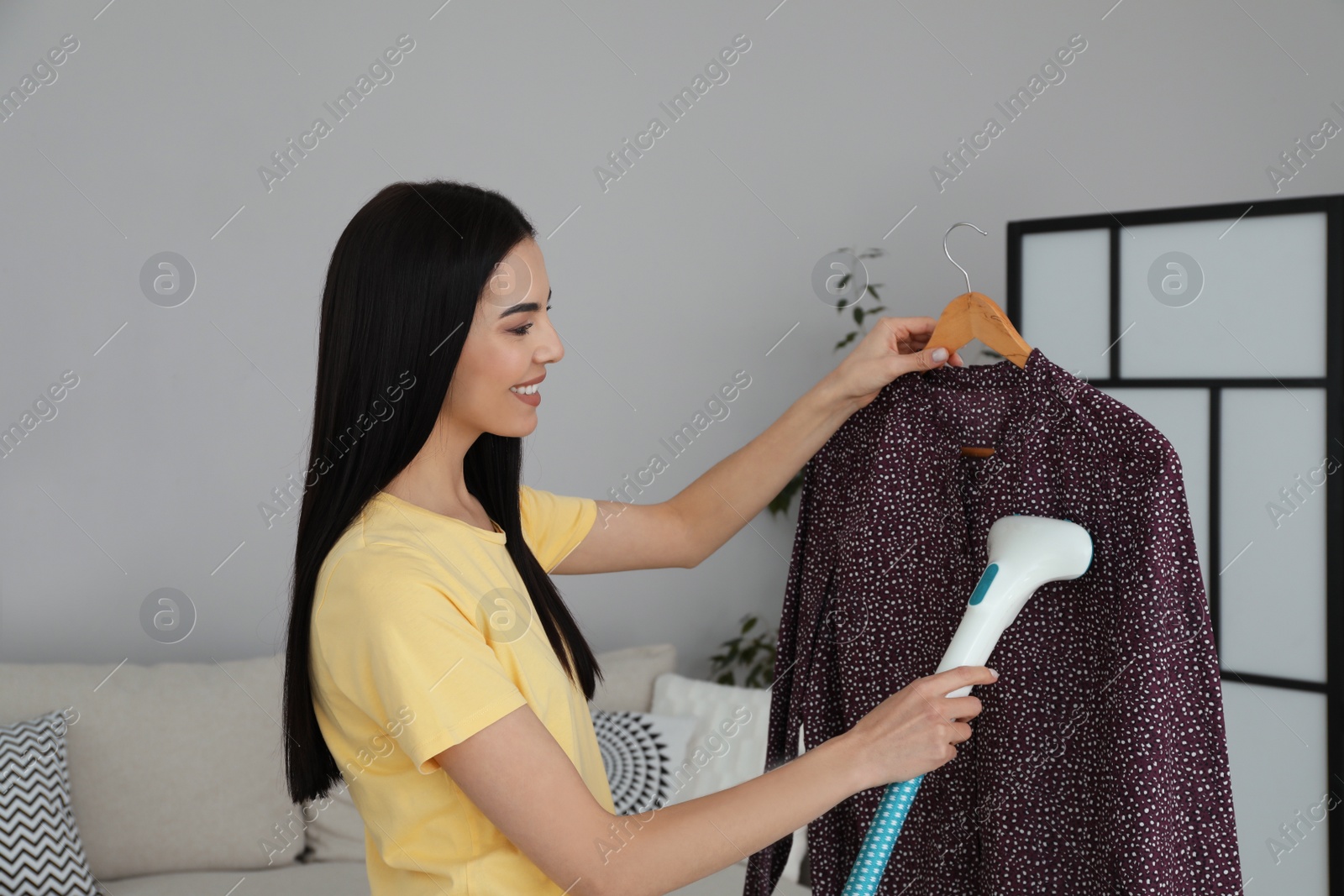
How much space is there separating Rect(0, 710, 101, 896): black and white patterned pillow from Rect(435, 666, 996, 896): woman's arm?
145cm

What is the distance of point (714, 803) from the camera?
2.91 ft

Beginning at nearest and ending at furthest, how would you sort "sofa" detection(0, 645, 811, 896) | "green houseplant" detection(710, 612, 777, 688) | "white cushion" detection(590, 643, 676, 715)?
"sofa" detection(0, 645, 811, 896), "white cushion" detection(590, 643, 676, 715), "green houseplant" detection(710, 612, 777, 688)

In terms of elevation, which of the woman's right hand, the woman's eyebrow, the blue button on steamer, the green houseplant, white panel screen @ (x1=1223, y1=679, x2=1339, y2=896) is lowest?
the woman's right hand

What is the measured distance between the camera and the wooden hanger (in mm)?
1056

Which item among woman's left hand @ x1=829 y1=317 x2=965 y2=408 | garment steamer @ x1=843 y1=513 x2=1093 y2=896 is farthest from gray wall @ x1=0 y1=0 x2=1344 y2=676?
garment steamer @ x1=843 y1=513 x2=1093 y2=896

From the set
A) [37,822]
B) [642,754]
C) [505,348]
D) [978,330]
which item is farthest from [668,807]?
[37,822]

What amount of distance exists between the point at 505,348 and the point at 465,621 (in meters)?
0.30

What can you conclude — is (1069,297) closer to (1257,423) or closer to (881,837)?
(1257,423)

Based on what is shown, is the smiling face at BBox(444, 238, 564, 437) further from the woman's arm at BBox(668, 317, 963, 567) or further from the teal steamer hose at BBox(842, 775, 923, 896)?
the teal steamer hose at BBox(842, 775, 923, 896)

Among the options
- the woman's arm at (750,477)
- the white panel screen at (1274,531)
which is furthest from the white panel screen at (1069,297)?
the woman's arm at (750,477)

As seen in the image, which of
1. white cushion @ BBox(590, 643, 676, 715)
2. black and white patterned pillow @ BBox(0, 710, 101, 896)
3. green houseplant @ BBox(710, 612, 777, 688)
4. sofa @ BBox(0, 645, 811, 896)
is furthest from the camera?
green houseplant @ BBox(710, 612, 777, 688)

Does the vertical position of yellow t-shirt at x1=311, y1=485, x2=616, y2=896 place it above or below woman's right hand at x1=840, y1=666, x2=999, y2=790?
below

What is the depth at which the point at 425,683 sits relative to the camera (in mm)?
862

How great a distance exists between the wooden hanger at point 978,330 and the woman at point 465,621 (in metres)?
0.04
